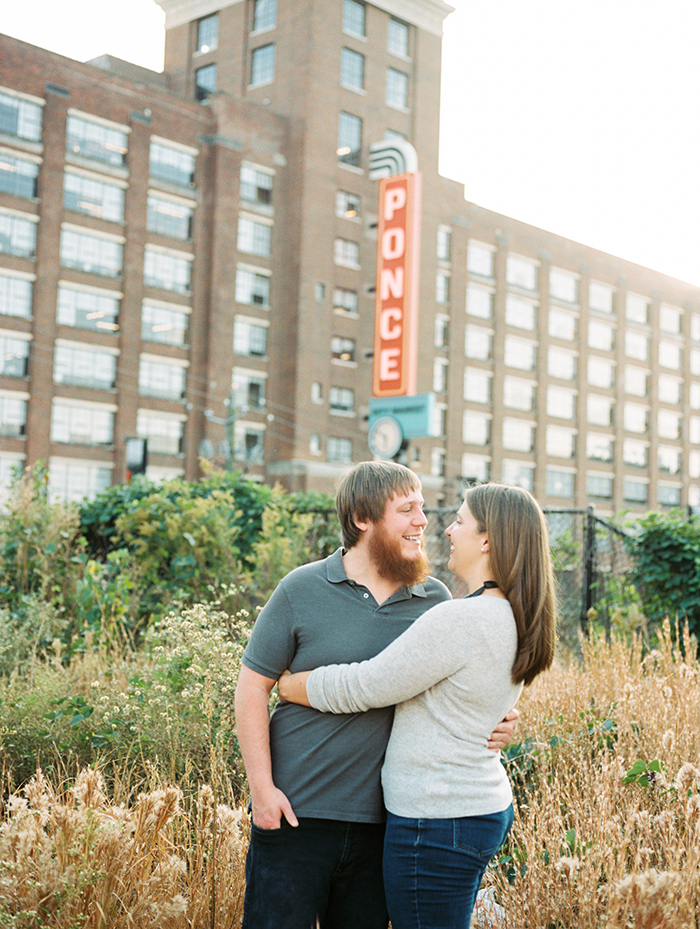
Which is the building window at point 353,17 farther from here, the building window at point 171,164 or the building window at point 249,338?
the building window at point 249,338

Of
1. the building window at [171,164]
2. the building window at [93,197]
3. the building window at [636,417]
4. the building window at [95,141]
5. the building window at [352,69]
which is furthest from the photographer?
the building window at [636,417]

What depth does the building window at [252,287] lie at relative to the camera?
45656 millimetres

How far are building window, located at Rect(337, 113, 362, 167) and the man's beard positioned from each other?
48.3 metres

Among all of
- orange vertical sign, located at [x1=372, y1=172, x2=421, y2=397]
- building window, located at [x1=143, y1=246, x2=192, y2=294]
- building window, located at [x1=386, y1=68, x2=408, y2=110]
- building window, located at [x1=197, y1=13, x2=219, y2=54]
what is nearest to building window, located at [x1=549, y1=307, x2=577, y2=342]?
building window, located at [x1=386, y1=68, x2=408, y2=110]

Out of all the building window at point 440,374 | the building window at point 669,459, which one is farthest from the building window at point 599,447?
the building window at point 440,374

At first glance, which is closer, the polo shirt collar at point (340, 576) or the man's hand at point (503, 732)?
the man's hand at point (503, 732)

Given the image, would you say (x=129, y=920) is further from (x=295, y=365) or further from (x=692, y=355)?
(x=692, y=355)

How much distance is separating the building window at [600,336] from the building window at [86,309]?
3719cm

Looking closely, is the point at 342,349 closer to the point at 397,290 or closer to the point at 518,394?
the point at 397,290

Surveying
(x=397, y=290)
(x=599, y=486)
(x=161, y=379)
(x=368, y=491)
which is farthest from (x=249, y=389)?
(x=368, y=491)

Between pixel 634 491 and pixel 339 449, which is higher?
pixel 339 449

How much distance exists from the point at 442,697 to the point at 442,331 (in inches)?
2106

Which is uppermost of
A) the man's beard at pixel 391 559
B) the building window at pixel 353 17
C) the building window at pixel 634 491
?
the building window at pixel 353 17

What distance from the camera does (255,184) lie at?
4647cm
